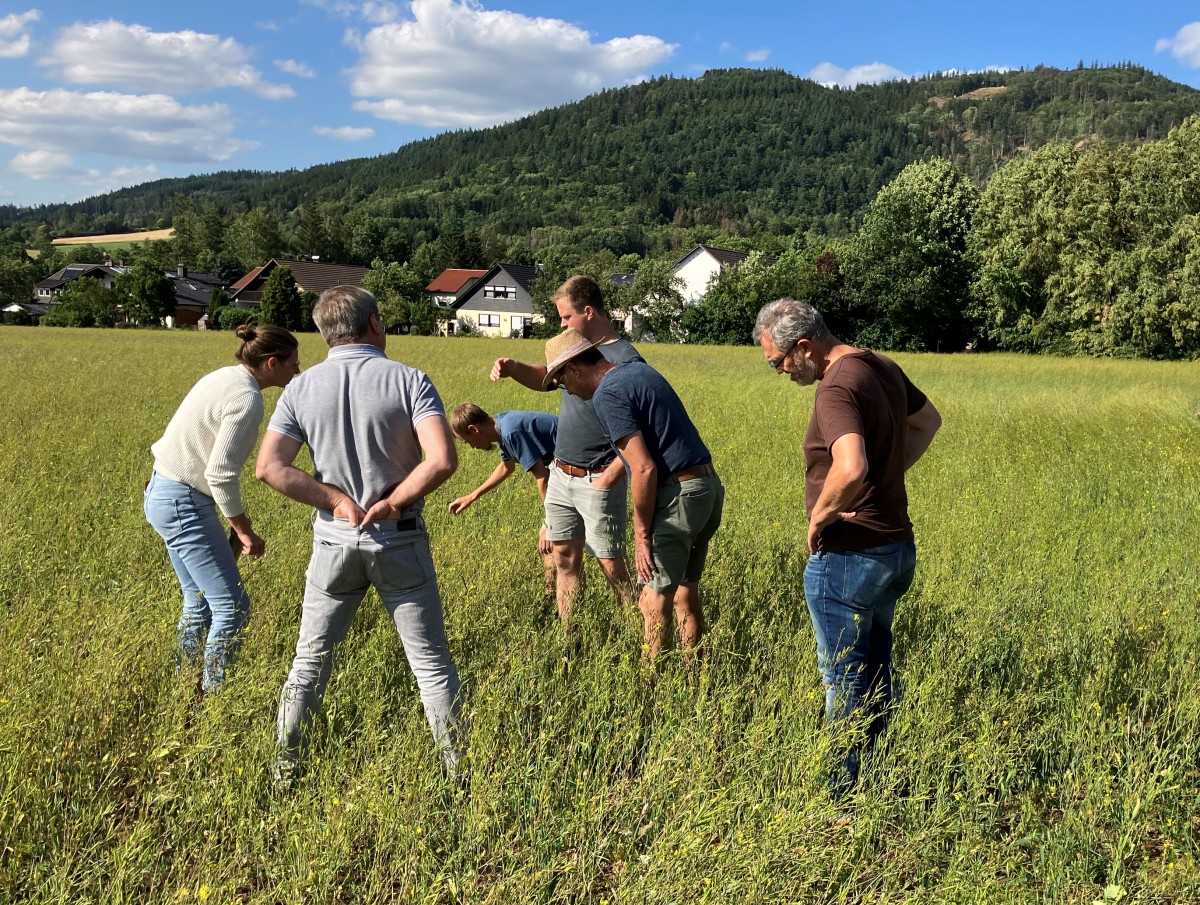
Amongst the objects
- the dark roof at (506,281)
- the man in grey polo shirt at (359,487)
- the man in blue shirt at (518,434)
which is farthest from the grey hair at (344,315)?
the dark roof at (506,281)

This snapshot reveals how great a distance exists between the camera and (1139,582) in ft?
17.2

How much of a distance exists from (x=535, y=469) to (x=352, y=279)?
73826 mm

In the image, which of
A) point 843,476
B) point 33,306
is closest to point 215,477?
point 843,476

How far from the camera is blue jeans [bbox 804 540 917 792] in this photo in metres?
3.15

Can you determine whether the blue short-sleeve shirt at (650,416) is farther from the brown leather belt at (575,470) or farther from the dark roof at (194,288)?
the dark roof at (194,288)

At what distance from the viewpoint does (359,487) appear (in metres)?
3.03

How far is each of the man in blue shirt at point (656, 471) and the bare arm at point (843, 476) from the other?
0.88 meters

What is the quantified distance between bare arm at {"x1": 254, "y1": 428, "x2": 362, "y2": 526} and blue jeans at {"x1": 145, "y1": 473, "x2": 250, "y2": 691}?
0.97 meters

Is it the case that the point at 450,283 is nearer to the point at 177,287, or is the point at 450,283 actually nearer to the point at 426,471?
the point at 177,287

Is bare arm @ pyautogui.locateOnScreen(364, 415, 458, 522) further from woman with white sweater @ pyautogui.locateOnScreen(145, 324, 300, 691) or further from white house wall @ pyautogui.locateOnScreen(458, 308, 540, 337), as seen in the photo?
white house wall @ pyautogui.locateOnScreen(458, 308, 540, 337)

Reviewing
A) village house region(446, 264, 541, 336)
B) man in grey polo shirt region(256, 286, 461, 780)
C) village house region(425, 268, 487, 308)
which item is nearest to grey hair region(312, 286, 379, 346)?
man in grey polo shirt region(256, 286, 461, 780)

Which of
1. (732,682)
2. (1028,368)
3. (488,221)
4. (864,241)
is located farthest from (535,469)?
(488,221)

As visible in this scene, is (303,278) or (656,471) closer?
(656,471)

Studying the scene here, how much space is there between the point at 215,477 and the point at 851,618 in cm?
266
